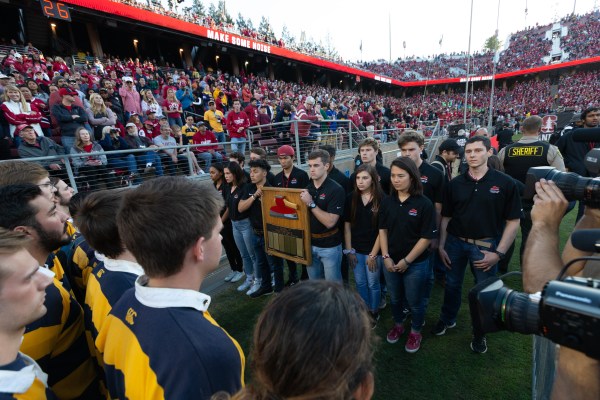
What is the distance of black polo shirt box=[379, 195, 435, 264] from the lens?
2.99 m

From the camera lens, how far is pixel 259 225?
4445mm

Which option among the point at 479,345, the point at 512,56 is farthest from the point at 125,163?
the point at 512,56

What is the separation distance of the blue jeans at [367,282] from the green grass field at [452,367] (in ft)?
1.01

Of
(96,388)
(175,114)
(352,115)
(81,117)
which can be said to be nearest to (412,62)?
(352,115)

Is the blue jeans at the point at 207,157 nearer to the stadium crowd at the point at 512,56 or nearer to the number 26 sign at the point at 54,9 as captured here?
the number 26 sign at the point at 54,9

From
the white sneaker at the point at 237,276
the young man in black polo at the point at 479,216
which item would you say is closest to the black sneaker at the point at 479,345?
the young man in black polo at the point at 479,216

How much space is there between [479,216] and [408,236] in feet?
2.42

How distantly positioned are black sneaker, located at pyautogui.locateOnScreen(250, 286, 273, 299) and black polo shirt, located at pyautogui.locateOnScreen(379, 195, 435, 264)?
7.44ft

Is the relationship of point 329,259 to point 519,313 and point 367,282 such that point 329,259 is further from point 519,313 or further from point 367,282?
point 519,313

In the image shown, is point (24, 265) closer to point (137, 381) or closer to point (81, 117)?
point (137, 381)

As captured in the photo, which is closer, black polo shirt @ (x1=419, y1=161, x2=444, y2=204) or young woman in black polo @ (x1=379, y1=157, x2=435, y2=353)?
young woman in black polo @ (x1=379, y1=157, x2=435, y2=353)

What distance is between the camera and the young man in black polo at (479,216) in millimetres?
2984

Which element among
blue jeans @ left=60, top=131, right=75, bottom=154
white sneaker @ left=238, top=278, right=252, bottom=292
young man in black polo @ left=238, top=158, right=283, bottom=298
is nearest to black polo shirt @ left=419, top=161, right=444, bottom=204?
young man in black polo @ left=238, top=158, right=283, bottom=298

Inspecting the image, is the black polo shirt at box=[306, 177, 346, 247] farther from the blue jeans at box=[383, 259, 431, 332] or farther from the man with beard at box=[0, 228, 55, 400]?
the man with beard at box=[0, 228, 55, 400]
